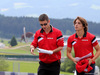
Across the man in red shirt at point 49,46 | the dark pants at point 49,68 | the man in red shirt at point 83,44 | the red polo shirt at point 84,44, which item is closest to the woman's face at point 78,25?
the man in red shirt at point 83,44

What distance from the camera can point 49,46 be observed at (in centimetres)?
621

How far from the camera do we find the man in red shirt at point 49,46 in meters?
6.21

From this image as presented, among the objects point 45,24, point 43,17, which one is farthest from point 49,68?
point 43,17

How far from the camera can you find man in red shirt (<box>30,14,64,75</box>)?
6211mm

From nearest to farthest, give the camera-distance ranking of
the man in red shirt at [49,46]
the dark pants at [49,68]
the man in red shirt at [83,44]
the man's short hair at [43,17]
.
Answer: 1. the man in red shirt at [83,44]
2. the man's short hair at [43,17]
3. the man in red shirt at [49,46]
4. the dark pants at [49,68]

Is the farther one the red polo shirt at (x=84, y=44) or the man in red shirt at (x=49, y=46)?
the man in red shirt at (x=49, y=46)

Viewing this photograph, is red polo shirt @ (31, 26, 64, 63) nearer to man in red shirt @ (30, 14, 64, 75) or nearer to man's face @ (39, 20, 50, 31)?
man in red shirt @ (30, 14, 64, 75)

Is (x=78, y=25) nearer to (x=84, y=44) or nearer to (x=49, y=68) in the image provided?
(x=84, y=44)

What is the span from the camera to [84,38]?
5793mm

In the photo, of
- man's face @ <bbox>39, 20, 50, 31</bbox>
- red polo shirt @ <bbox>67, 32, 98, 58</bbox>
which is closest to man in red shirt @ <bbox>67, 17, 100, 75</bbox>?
red polo shirt @ <bbox>67, 32, 98, 58</bbox>

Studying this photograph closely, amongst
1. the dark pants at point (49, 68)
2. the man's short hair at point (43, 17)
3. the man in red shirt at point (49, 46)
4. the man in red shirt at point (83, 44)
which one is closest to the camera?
the man in red shirt at point (83, 44)

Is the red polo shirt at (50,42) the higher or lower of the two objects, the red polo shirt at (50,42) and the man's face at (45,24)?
the lower

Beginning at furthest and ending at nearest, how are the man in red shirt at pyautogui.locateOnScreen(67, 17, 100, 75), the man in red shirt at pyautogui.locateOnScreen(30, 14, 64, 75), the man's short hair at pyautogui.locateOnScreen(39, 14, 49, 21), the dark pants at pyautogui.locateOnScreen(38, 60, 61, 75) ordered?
→ the dark pants at pyautogui.locateOnScreen(38, 60, 61, 75) → the man in red shirt at pyautogui.locateOnScreen(30, 14, 64, 75) → the man's short hair at pyautogui.locateOnScreen(39, 14, 49, 21) → the man in red shirt at pyautogui.locateOnScreen(67, 17, 100, 75)

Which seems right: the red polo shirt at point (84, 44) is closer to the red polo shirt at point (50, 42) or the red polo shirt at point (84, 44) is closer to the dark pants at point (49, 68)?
the red polo shirt at point (50, 42)
